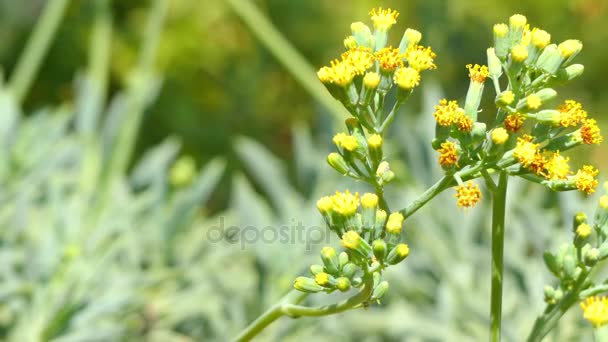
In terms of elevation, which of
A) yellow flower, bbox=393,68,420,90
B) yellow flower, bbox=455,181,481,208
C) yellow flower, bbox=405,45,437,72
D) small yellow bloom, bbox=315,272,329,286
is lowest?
small yellow bloom, bbox=315,272,329,286

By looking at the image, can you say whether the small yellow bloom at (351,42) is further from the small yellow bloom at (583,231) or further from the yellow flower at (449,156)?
the small yellow bloom at (583,231)

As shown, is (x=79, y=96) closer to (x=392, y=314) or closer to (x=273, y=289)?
(x=273, y=289)

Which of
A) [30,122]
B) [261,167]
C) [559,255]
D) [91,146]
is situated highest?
[30,122]

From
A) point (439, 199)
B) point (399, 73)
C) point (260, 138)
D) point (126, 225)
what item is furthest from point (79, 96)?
point (399, 73)

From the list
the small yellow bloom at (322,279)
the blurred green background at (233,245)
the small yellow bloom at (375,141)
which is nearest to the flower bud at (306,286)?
the small yellow bloom at (322,279)

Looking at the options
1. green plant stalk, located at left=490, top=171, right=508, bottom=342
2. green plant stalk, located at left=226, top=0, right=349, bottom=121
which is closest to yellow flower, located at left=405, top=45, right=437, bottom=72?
green plant stalk, located at left=490, top=171, right=508, bottom=342

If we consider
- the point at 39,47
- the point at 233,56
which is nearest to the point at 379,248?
the point at 39,47

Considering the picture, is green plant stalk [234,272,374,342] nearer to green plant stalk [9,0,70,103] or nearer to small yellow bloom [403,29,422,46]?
→ small yellow bloom [403,29,422,46]
